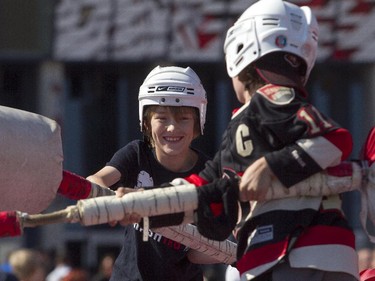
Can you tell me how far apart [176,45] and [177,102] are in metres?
12.8

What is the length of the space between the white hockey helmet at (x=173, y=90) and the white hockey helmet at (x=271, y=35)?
4.67 feet

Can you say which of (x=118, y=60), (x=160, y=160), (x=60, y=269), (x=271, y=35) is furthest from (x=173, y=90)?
(x=118, y=60)

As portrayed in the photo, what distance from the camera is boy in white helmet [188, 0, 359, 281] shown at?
5.38 metres

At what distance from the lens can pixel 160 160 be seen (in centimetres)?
721

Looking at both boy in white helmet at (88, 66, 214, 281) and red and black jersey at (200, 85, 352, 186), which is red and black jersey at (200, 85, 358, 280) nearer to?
red and black jersey at (200, 85, 352, 186)

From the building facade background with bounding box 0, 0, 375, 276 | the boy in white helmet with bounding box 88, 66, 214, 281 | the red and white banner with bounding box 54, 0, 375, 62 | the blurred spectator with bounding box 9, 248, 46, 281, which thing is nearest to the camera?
the boy in white helmet with bounding box 88, 66, 214, 281

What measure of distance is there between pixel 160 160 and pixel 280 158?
1908 millimetres

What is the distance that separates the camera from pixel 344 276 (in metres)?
5.45

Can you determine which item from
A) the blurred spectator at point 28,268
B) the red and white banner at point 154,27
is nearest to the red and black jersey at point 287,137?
the blurred spectator at point 28,268

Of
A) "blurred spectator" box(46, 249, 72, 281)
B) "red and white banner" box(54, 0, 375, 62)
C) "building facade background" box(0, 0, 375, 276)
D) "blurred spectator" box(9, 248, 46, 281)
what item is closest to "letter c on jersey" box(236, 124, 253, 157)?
"blurred spectator" box(9, 248, 46, 281)

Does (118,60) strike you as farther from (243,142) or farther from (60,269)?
(243,142)

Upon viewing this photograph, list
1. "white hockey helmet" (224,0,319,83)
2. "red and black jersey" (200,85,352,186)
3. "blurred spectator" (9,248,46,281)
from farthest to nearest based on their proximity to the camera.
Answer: "blurred spectator" (9,248,46,281) → "white hockey helmet" (224,0,319,83) → "red and black jersey" (200,85,352,186)

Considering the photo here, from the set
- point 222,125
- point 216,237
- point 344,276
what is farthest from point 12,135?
point 222,125

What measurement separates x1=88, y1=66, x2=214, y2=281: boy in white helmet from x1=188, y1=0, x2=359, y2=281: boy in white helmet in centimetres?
147
